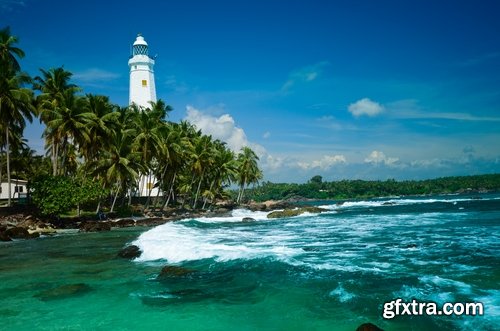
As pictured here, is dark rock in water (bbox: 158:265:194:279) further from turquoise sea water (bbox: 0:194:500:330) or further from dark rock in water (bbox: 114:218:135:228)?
dark rock in water (bbox: 114:218:135:228)

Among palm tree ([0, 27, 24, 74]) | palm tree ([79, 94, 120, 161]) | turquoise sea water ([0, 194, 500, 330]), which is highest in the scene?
palm tree ([0, 27, 24, 74])

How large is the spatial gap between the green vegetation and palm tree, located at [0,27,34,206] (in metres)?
117

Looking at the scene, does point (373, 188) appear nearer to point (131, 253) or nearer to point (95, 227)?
point (95, 227)

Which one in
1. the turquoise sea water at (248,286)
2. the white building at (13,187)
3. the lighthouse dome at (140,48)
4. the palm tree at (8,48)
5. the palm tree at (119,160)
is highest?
the lighthouse dome at (140,48)

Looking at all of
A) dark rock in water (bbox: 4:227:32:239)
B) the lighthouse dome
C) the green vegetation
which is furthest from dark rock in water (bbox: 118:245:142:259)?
the green vegetation

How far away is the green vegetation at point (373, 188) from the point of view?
500 ft

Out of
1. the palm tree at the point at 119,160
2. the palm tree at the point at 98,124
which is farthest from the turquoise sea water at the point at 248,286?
the palm tree at the point at 119,160

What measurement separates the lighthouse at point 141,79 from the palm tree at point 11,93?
2958 centimetres

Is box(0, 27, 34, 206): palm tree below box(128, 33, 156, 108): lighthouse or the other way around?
below

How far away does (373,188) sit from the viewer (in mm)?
160875

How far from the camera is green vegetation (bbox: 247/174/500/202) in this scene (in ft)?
500

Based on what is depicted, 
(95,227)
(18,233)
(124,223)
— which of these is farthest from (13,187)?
(18,233)

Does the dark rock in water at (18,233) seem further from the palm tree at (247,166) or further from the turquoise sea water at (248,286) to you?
the palm tree at (247,166)

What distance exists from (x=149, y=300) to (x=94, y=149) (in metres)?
33.5
